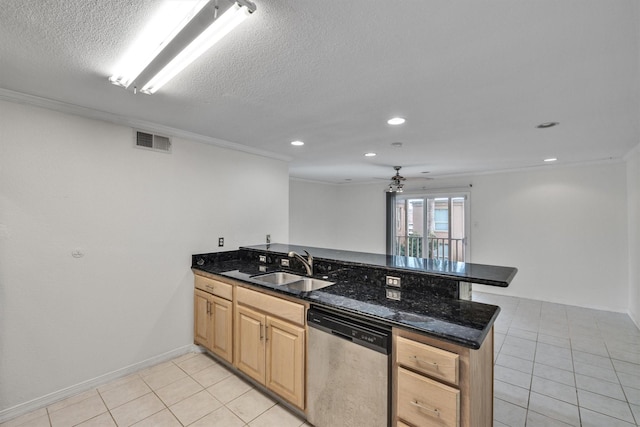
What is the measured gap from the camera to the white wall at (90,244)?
207 centimetres

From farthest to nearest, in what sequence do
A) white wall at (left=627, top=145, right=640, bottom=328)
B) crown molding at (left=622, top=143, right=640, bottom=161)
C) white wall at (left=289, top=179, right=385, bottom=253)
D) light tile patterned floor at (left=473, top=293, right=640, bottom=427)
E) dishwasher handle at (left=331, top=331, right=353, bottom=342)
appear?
white wall at (left=289, top=179, right=385, bottom=253), white wall at (left=627, top=145, right=640, bottom=328), crown molding at (left=622, top=143, right=640, bottom=161), light tile patterned floor at (left=473, top=293, right=640, bottom=427), dishwasher handle at (left=331, top=331, right=353, bottom=342)

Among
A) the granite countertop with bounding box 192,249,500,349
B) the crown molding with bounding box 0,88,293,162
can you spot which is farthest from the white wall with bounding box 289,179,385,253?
the granite countertop with bounding box 192,249,500,349

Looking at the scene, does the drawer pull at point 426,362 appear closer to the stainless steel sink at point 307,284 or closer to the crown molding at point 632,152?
the stainless steel sink at point 307,284

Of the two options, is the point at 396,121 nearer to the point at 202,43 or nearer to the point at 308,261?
the point at 308,261

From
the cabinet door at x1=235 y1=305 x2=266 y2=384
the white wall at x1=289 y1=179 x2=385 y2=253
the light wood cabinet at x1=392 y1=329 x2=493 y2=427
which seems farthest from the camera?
the white wall at x1=289 y1=179 x2=385 y2=253

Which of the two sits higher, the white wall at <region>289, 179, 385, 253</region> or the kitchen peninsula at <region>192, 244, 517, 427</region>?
the white wall at <region>289, 179, 385, 253</region>

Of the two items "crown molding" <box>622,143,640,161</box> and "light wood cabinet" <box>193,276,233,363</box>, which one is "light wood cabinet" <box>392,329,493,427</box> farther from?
"crown molding" <box>622,143,640,161</box>

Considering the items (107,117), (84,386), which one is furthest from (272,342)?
(107,117)

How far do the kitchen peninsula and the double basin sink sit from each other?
0.03 m

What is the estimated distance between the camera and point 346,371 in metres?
1.73

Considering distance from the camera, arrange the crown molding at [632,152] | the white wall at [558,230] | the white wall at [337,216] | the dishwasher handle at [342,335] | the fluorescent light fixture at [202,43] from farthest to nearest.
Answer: the white wall at [337,216] → the white wall at [558,230] → the crown molding at [632,152] → the dishwasher handle at [342,335] → the fluorescent light fixture at [202,43]

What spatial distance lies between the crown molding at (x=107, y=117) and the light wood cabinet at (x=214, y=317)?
5.06 feet

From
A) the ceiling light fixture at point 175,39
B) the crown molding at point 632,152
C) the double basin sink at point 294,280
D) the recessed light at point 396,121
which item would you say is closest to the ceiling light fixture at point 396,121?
the recessed light at point 396,121

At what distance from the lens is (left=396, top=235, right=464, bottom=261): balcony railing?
618 cm
